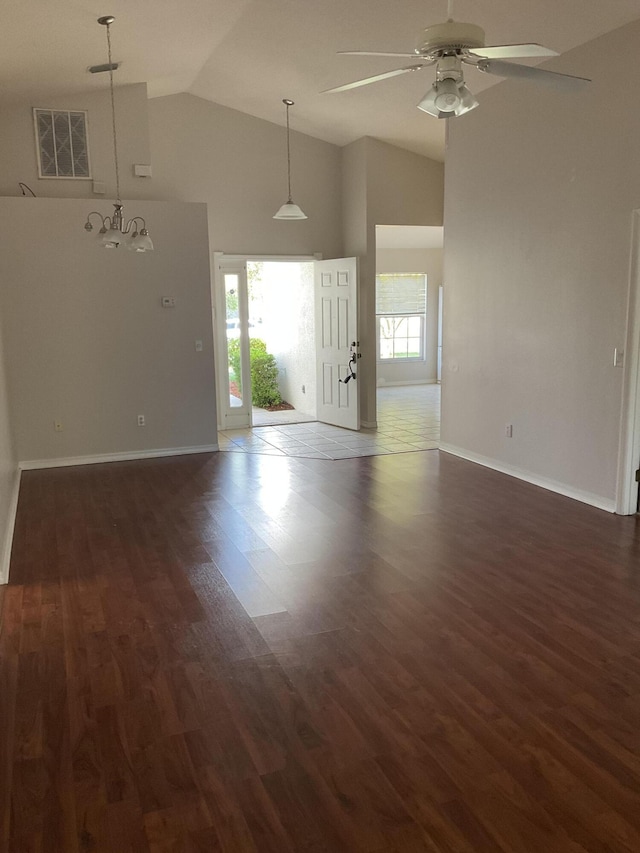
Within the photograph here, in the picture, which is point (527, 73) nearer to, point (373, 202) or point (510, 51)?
point (510, 51)

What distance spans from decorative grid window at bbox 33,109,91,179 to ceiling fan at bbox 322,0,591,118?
4.82 m

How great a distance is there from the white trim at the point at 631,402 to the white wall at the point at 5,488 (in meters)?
4.12

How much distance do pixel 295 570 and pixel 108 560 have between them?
121 cm

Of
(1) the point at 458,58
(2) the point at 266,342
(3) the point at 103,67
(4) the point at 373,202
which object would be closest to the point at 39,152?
(3) the point at 103,67

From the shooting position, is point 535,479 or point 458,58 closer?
point 458,58

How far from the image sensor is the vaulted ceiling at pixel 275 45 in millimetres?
4543

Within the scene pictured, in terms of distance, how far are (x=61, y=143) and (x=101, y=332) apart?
1.92m

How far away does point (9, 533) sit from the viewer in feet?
15.0

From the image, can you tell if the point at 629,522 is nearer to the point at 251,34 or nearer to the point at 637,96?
the point at 637,96

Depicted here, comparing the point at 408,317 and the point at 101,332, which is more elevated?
the point at 408,317

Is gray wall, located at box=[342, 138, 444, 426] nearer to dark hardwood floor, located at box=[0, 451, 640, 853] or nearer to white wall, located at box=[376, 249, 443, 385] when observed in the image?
white wall, located at box=[376, 249, 443, 385]

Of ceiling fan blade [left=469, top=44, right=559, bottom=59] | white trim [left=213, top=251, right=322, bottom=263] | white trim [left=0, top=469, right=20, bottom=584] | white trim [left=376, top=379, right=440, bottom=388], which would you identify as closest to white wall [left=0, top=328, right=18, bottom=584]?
white trim [left=0, top=469, right=20, bottom=584]

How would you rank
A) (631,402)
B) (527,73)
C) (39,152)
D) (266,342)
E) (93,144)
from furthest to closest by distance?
1. (266,342)
2. (93,144)
3. (39,152)
4. (631,402)
5. (527,73)

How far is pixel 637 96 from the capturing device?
4.39 m
